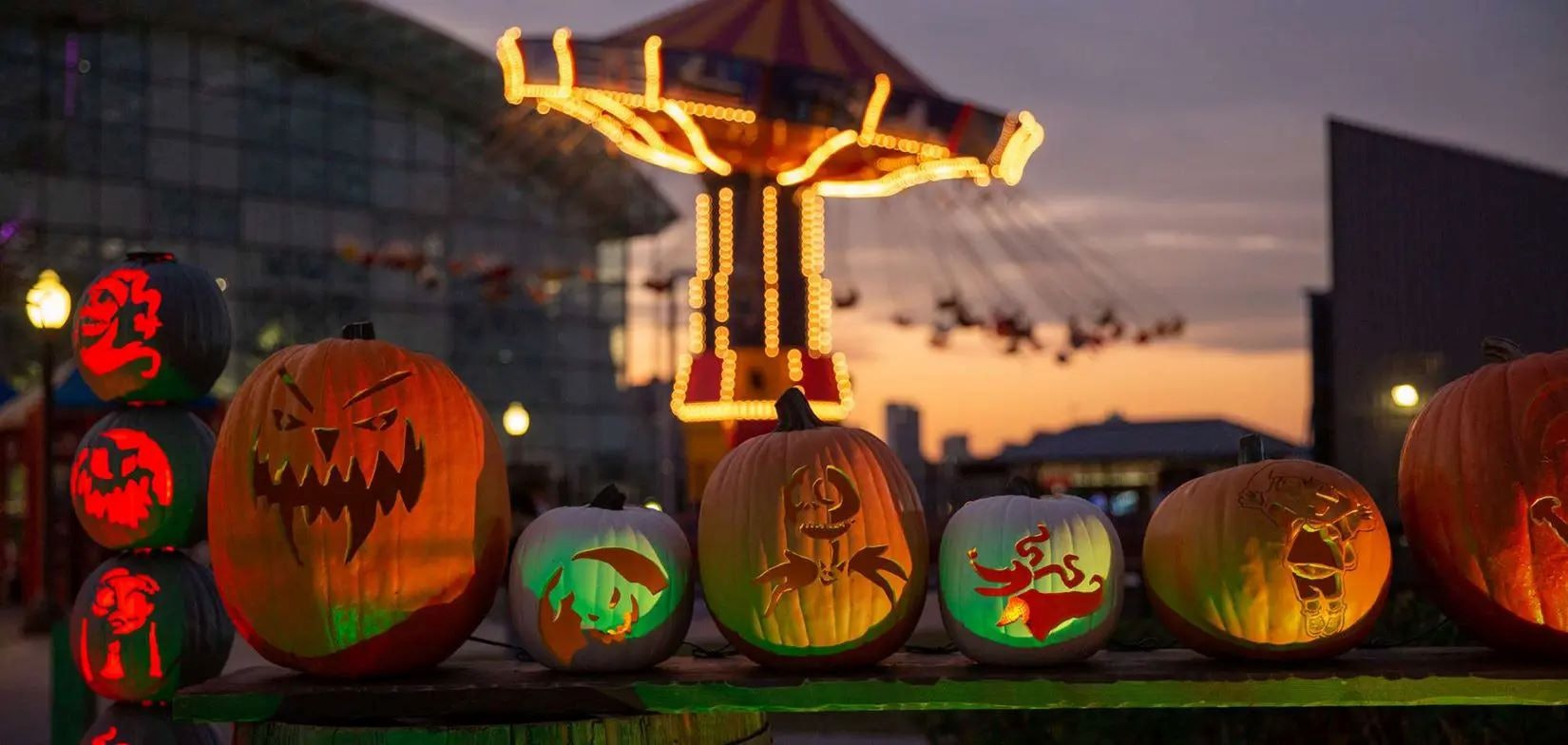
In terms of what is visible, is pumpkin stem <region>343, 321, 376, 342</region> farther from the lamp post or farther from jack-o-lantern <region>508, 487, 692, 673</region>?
the lamp post

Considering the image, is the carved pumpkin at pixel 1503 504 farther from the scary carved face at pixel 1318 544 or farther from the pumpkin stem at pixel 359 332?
the pumpkin stem at pixel 359 332

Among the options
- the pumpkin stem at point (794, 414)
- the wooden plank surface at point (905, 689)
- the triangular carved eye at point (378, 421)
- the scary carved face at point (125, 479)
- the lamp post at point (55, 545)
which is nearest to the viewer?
the wooden plank surface at point (905, 689)

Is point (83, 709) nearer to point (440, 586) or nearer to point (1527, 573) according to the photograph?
point (440, 586)

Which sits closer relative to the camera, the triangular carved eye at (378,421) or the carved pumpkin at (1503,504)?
the carved pumpkin at (1503,504)

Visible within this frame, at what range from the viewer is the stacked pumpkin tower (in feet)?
19.4

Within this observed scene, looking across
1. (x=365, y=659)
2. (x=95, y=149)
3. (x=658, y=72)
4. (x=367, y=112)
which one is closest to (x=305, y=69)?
(x=367, y=112)

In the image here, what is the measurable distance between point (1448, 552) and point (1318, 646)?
1.45ft

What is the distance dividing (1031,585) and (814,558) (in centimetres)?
55

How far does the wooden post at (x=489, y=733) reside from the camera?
13.6 feet

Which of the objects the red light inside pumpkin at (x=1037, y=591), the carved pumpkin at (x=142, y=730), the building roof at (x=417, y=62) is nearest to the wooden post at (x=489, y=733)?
the red light inside pumpkin at (x=1037, y=591)

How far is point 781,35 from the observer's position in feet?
68.9

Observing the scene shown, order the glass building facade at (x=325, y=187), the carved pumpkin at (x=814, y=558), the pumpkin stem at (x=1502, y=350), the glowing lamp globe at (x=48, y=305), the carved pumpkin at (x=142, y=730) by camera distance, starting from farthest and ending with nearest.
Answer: the glass building facade at (x=325, y=187) → the glowing lamp globe at (x=48, y=305) → the carved pumpkin at (x=142, y=730) → the pumpkin stem at (x=1502, y=350) → the carved pumpkin at (x=814, y=558)

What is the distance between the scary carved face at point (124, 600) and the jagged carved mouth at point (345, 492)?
1.85 m

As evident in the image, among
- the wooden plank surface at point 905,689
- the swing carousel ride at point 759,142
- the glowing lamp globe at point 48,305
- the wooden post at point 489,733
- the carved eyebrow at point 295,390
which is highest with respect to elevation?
the swing carousel ride at point 759,142
